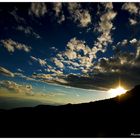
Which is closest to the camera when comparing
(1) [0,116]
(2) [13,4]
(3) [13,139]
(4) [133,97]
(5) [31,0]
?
(3) [13,139]

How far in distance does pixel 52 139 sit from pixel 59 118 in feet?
137

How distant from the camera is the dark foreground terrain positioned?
16.9 metres

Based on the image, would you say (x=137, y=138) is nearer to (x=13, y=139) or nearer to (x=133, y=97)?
(x=13, y=139)

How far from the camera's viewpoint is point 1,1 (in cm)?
1332

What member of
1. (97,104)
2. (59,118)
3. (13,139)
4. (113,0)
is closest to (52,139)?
(13,139)

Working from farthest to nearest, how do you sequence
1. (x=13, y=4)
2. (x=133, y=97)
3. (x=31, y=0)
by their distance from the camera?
1. (x=133, y=97)
2. (x=13, y=4)
3. (x=31, y=0)

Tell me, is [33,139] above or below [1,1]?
below

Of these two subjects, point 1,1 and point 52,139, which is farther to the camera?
point 1,1

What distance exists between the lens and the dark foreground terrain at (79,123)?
16.9 meters

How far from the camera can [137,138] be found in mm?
12297

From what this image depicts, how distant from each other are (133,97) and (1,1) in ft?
187

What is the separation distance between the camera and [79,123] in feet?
127

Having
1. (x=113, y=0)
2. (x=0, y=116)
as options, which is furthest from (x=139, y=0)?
(x=0, y=116)

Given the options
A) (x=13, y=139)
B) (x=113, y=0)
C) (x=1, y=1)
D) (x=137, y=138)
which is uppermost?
(x=113, y=0)
